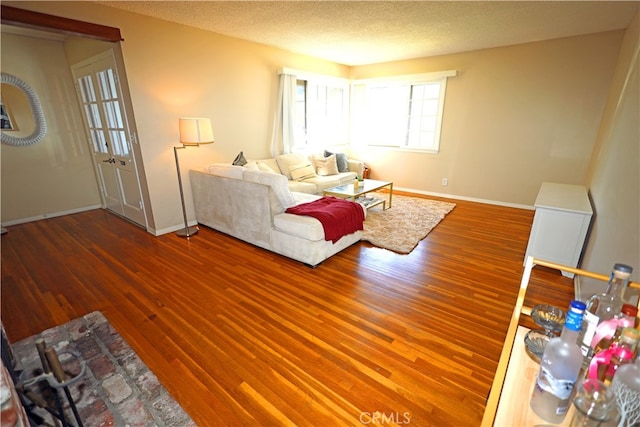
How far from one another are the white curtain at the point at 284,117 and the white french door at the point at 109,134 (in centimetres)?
204

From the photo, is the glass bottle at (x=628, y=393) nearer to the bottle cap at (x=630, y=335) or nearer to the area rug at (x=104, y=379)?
the bottle cap at (x=630, y=335)

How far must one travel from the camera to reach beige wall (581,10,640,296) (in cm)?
Answer: 161

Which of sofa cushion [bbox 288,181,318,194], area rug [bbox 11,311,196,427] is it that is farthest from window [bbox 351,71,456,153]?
area rug [bbox 11,311,196,427]

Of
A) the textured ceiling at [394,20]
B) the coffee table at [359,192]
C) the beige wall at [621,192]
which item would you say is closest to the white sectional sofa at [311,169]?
the coffee table at [359,192]

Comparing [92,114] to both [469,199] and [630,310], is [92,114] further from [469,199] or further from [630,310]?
[469,199]

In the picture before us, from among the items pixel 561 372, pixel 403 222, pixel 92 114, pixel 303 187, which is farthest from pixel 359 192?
pixel 92 114

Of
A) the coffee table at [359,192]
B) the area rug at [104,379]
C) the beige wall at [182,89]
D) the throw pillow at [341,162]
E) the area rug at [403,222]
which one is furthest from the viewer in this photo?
the throw pillow at [341,162]

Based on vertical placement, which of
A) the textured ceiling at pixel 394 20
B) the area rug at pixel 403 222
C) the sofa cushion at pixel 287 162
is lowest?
the area rug at pixel 403 222

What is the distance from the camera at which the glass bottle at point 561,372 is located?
66cm

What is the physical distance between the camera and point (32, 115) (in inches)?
158

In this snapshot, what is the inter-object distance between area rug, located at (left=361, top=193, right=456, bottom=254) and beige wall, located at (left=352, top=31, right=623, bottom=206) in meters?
0.80

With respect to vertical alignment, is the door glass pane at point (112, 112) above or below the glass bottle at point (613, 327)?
above

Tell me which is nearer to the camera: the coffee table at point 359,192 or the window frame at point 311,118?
the coffee table at point 359,192

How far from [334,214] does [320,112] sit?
11.1 ft
